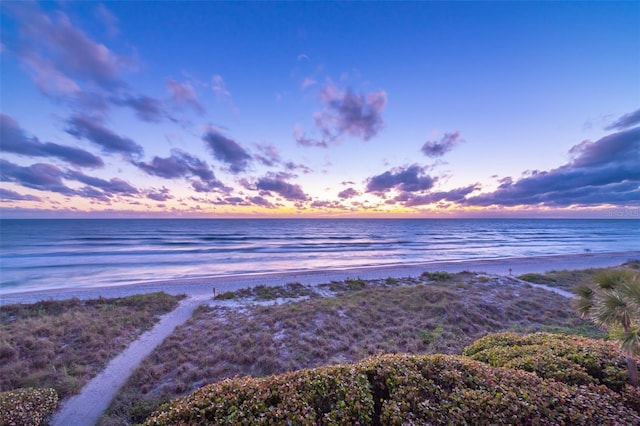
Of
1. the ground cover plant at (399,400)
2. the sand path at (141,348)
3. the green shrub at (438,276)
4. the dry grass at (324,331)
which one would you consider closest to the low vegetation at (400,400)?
the ground cover plant at (399,400)

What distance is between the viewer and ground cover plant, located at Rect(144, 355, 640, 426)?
2.91 meters

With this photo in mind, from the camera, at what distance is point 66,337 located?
9.91 m

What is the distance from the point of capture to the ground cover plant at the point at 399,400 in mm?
2910

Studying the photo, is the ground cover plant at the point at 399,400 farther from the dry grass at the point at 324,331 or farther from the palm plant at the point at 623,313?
the dry grass at the point at 324,331

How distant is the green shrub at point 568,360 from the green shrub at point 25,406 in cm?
822

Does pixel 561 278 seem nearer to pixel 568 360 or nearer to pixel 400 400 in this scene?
pixel 568 360

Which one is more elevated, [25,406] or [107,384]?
[25,406]

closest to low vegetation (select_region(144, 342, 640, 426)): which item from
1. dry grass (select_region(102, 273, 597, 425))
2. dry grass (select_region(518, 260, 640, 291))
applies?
dry grass (select_region(102, 273, 597, 425))

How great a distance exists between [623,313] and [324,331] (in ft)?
27.9

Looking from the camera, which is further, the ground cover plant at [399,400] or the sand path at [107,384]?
the sand path at [107,384]

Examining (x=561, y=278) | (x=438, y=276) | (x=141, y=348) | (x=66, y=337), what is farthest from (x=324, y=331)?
(x=561, y=278)

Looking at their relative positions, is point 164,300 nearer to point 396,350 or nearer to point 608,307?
point 396,350

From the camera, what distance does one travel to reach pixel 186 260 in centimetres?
3441

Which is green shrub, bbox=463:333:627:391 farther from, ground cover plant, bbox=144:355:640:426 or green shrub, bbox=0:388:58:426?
green shrub, bbox=0:388:58:426
